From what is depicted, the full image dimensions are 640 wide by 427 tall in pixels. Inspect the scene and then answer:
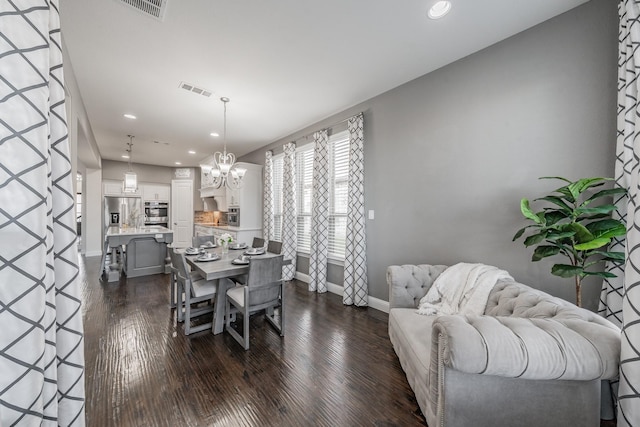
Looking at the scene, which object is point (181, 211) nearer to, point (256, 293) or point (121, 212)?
point (121, 212)

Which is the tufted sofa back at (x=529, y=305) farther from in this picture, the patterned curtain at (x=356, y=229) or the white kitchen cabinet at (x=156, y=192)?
the white kitchen cabinet at (x=156, y=192)

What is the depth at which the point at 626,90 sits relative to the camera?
1.59 meters

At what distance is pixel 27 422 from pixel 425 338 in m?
1.86

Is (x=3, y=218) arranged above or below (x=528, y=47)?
below

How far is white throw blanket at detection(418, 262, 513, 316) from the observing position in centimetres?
190

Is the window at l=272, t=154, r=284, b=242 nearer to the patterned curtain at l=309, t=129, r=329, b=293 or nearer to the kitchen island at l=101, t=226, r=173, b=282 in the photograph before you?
the patterned curtain at l=309, t=129, r=329, b=293

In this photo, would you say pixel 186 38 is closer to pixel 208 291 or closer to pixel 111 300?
pixel 208 291

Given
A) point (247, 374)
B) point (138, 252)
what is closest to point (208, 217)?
point (138, 252)

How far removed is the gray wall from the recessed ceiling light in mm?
757

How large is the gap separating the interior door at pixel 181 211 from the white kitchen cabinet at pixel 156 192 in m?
0.27

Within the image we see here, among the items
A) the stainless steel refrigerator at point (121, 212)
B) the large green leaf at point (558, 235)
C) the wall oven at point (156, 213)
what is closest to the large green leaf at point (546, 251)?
the large green leaf at point (558, 235)

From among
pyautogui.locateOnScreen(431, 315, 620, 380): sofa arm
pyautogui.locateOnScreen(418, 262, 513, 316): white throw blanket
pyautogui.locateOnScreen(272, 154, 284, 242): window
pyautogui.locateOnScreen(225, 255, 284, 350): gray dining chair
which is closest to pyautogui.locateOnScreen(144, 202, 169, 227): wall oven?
pyautogui.locateOnScreen(272, 154, 284, 242): window

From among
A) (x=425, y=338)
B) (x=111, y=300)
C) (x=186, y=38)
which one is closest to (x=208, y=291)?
(x=111, y=300)

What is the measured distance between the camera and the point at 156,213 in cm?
806
